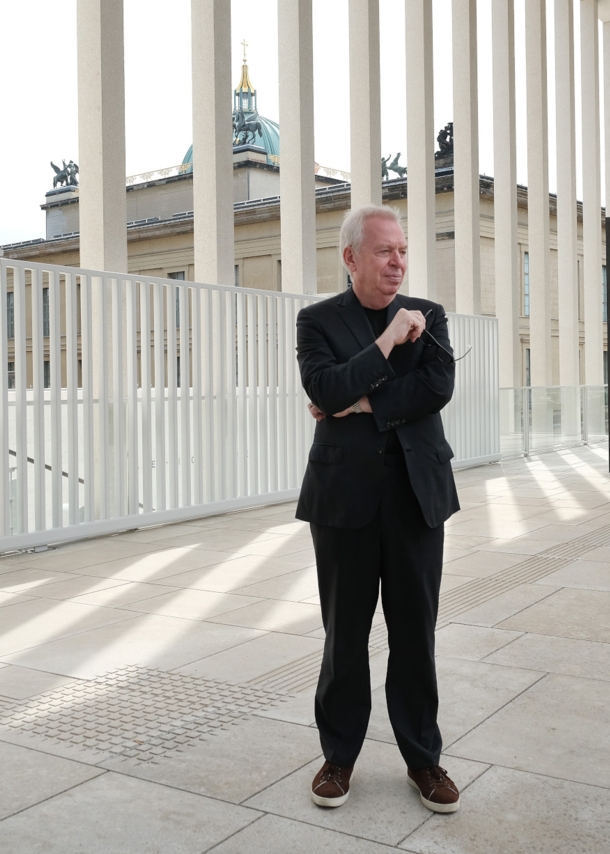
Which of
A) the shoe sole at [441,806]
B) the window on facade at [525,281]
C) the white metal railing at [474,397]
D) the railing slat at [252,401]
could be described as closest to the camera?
the shoe sole at [441,806]

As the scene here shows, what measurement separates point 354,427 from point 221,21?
30.2 feet

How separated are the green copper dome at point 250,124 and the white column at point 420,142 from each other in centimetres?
4033

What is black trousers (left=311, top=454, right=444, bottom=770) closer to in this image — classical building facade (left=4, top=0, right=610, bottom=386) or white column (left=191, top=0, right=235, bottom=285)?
classical building facade (left=4, top=0, right=610, bottom=386)

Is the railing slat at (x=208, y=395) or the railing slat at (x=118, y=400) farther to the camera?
the railing slat at (x=208, y=395)

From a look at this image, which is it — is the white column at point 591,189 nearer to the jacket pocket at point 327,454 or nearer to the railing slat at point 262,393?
the railing slat at point 262,393

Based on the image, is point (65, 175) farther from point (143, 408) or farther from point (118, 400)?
point (118, 400)

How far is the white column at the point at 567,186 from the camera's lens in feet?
72.9

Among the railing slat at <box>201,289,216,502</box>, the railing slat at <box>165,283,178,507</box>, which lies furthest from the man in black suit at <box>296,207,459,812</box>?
the railing slat at <box>201,289,216,502</box>

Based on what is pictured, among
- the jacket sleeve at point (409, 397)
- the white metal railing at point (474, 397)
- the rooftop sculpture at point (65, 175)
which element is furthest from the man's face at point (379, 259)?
the rooftop sculpture at point (65, 175)

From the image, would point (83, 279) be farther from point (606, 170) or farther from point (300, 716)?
point (606, 170)

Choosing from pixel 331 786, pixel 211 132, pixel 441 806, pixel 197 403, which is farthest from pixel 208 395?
pixel 441 806

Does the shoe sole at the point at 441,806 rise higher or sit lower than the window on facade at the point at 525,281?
lower

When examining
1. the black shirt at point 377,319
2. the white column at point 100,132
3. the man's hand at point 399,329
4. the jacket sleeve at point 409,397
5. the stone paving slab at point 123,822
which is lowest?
the stone paving slab at point 123,822

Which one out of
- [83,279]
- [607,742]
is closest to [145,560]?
[83,279]
